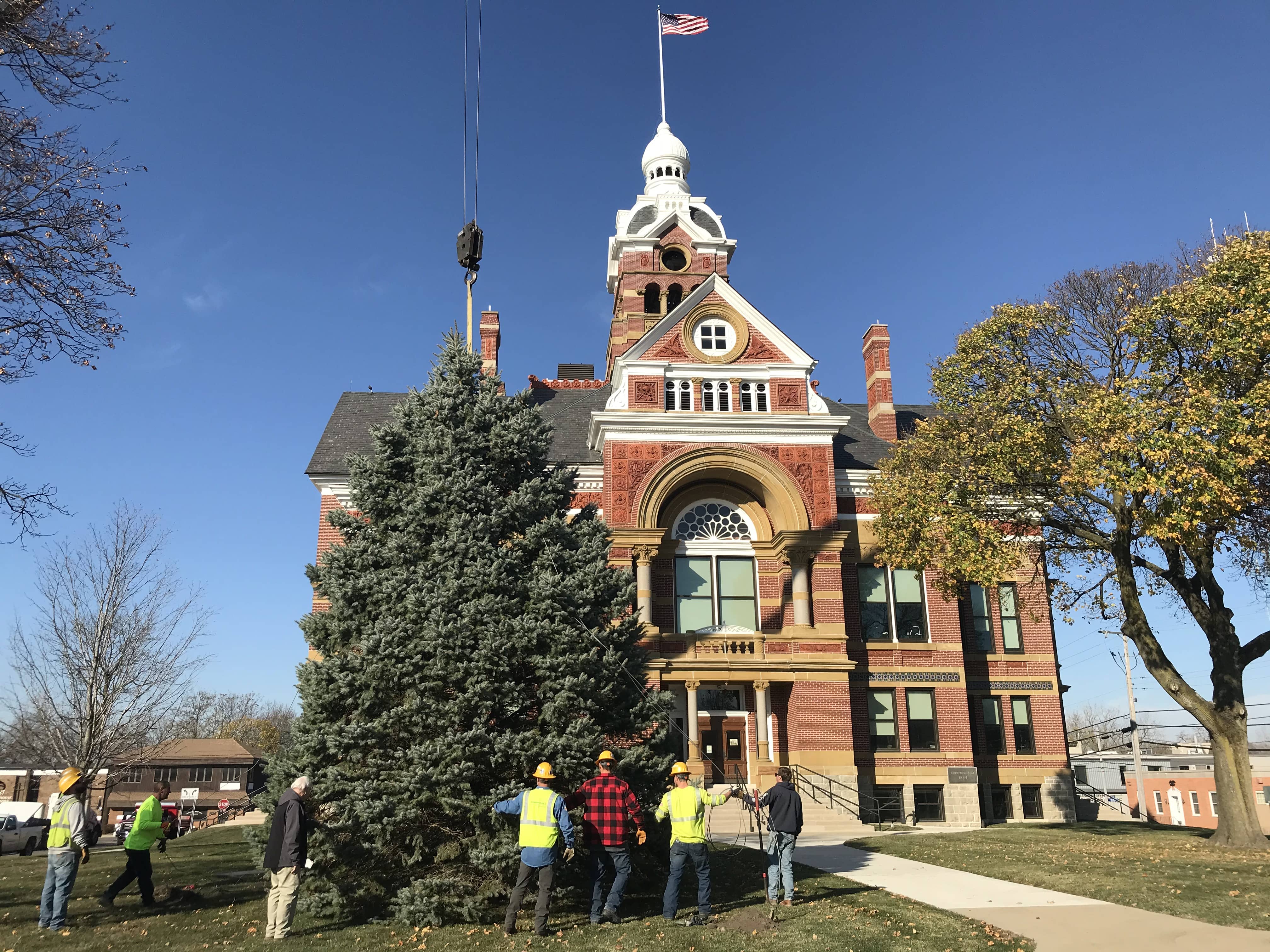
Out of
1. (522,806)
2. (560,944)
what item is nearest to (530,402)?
(522,806)

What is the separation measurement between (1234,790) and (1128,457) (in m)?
6.93

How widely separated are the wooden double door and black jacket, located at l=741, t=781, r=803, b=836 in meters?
16.8

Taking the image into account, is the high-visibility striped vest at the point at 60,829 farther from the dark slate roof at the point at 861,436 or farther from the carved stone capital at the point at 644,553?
the dark slate roof at the point at 861,436

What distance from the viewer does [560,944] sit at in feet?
31.6

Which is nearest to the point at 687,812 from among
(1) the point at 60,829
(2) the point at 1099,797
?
(1) the point at 60,829

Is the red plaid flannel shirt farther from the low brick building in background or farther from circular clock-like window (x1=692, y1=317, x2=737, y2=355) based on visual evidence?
the low brick building in background

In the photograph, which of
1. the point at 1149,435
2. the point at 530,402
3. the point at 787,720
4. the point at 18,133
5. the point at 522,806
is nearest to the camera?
the point at 522,806

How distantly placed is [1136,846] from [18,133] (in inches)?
861

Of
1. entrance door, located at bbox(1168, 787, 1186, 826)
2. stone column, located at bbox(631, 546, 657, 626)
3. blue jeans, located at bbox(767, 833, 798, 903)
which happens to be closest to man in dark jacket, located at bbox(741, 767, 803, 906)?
blue jeans, located at bbox(767, 833, 798, 903)

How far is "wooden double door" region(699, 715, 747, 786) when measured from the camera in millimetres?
28438

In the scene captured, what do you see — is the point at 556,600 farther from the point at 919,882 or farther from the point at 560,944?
the point at 919,882

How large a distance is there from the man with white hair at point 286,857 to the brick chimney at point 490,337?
99.4ft

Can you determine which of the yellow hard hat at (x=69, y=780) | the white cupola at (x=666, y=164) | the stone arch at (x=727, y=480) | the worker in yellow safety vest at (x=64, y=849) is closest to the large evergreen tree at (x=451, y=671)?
the worker in yellow safety vest at (x=64, y=849)

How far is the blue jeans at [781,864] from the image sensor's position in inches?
458
